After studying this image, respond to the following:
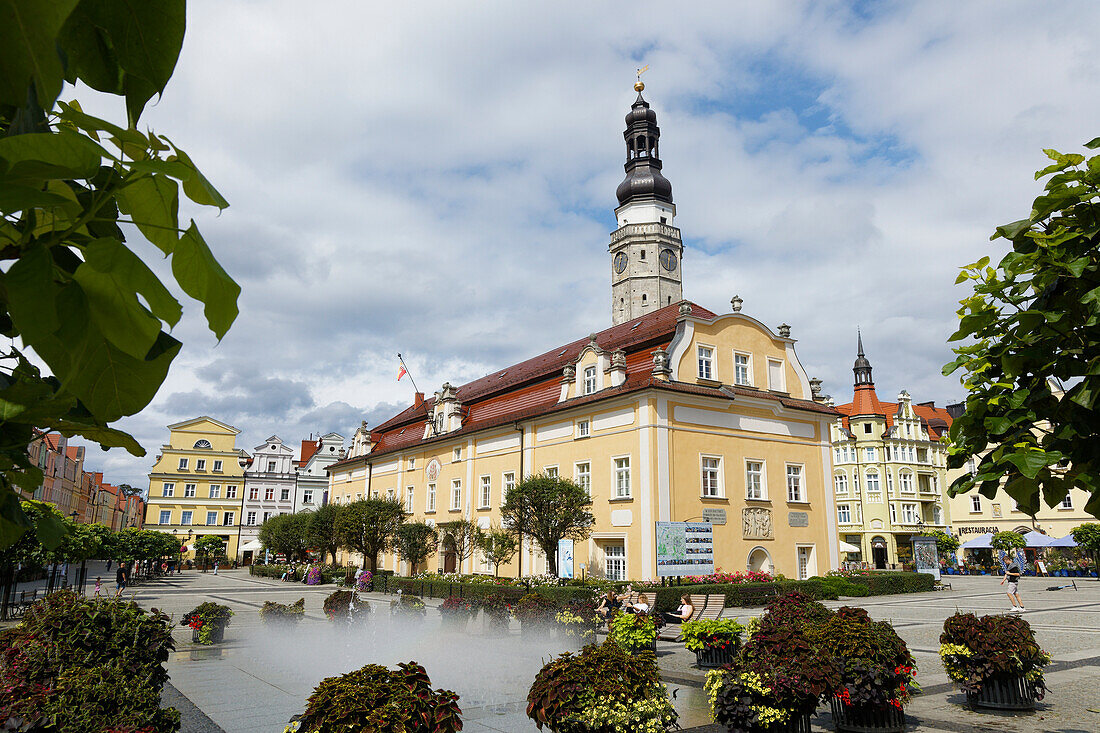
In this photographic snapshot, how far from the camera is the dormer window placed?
32375 mm

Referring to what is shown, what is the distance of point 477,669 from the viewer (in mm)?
14055

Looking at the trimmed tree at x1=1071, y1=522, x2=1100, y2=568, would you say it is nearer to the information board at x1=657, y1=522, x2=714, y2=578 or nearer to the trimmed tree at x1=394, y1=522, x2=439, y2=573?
the information board at x1=657, y1=522, x2=714, y2=578

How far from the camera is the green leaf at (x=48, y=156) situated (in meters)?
0.70

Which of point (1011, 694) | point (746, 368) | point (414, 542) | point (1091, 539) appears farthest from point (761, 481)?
point (1091, 539)

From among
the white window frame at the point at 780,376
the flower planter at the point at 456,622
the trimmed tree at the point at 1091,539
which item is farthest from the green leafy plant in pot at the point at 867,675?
the trimmed tree at the point at 1091,539

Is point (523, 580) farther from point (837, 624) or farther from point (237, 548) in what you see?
point (237, 548)

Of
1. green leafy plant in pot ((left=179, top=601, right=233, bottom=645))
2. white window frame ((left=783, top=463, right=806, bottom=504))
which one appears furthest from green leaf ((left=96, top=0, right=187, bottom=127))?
white window frame ((left=783, top=463, right=806, bottom=504))

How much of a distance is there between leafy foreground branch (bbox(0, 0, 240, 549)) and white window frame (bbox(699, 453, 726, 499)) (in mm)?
29543

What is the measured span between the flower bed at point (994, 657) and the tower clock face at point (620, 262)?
202 ft

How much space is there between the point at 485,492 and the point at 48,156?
38233 mm

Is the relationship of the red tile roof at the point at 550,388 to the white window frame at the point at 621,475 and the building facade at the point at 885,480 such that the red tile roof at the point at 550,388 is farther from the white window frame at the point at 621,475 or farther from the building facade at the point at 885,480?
the building facade at the point at 885,480

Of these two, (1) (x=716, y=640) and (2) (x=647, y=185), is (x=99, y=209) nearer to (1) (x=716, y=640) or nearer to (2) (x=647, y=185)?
(1) (x=716, y=640)

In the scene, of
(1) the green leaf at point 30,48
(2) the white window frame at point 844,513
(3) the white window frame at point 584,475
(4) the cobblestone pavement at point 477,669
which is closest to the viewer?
(1) the green leaf at point 30,48

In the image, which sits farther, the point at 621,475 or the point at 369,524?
the point at 369,524
